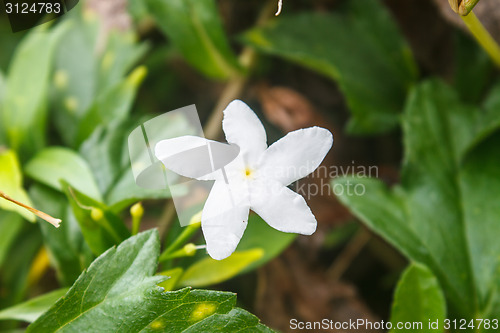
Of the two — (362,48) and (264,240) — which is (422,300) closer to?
(264,240)

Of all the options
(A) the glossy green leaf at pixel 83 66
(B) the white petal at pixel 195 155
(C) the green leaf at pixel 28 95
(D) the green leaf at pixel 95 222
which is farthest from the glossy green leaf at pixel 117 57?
(B) the white petal at pixel 195 155

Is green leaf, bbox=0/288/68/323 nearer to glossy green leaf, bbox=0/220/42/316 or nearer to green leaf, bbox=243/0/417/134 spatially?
glossy green leaf, bbox=0/220/42/316

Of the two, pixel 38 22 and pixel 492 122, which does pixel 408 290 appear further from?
pixel 38 22

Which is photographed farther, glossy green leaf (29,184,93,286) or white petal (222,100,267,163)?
glossy green leaf (29,184,93,286)

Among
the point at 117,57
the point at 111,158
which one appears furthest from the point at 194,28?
the point at 111,158

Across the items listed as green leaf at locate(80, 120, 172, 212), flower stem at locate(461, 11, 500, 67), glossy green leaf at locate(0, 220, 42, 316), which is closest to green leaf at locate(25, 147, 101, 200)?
green leaf at locate(80, 120, 172, 212)

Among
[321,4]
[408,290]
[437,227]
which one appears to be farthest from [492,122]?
[321,4]
